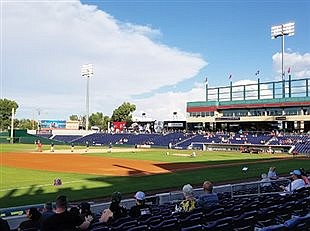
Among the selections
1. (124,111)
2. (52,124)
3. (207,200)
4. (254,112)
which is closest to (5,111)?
(52,124)

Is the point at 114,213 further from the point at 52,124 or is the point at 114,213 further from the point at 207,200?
the point at 52,124

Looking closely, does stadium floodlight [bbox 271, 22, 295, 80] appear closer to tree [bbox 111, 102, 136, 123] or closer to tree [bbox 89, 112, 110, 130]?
tree [bbox 111, 102, 136, 123]

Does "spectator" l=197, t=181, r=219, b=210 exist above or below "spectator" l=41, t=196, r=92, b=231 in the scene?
below

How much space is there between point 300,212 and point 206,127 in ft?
249

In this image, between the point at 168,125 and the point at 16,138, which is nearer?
the point at 16,138

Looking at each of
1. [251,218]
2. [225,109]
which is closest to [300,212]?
[251,218]

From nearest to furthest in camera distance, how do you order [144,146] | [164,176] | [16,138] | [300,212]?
[300,212] < [164,176] < [144,146] < [16,138]

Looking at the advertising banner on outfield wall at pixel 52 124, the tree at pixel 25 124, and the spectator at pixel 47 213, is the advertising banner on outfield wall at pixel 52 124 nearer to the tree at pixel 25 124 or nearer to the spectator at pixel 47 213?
the tree at pixel 25 124

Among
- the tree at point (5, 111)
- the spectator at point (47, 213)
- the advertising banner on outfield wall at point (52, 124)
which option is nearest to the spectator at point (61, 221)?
the spectator at point (47, 213)

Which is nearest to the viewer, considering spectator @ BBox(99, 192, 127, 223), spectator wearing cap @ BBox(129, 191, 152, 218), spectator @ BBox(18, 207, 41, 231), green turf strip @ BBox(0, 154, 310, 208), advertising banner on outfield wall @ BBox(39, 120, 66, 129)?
spectator @ BBox(18, 207, 41, 231)

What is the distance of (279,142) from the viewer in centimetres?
5753

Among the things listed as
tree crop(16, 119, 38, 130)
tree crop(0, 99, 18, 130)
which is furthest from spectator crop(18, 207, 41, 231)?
tree crop(16, 119, 38, 130)

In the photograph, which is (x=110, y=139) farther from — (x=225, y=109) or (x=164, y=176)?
(x=164, y=176)

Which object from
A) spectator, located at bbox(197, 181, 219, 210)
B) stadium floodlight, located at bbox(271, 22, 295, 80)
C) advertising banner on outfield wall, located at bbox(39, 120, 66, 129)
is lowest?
spectator, located at bbox(197, 181, 219, 210)
